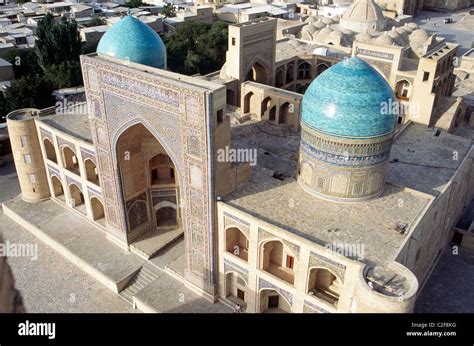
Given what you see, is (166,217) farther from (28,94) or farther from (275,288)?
(28,94)

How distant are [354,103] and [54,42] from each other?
23.8 metres

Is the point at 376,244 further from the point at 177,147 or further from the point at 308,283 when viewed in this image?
the point at 177,147

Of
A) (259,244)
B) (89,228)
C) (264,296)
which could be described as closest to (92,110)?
(89,228)

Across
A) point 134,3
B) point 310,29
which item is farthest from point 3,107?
point 134,3

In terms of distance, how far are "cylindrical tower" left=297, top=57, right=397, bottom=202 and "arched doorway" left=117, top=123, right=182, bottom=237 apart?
15.5 feet

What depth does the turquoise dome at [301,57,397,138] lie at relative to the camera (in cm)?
1159

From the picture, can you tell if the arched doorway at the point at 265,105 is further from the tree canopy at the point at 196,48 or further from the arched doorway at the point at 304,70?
the tree canopy at the point at 196,48

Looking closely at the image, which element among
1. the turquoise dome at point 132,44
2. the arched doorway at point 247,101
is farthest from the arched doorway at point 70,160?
the arched doorway at point 247,101

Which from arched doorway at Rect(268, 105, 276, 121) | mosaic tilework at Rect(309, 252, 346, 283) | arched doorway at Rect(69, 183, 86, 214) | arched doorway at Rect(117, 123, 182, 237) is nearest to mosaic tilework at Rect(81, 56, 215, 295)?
arched doorway at Rect(117, 123, 182, 237)

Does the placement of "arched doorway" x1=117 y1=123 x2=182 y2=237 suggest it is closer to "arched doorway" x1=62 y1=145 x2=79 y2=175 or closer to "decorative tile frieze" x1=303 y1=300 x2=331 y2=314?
"arched doorway" x1=62 y1=145 x2=79 y2=175

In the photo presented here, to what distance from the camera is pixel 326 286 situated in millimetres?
12742

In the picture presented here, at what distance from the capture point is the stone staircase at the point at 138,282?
1456 centimetres

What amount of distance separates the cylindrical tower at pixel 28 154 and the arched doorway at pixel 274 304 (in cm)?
1104
